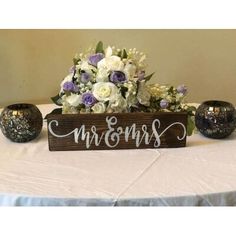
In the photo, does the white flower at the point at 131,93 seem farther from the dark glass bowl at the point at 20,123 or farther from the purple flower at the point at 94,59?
the dark glass bowl at the point at 20,123

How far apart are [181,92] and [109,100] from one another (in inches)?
10.7

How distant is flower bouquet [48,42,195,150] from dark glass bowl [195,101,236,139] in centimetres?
6

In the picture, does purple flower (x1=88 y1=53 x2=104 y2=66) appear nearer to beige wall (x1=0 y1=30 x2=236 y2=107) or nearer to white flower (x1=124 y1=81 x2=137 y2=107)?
white flower (x1=124 y1=81 x2=137 y2=107)

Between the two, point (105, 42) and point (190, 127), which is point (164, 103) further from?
point (105, 42)

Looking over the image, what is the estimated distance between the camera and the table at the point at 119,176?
2.94ft

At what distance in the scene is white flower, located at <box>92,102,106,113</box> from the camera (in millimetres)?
1201

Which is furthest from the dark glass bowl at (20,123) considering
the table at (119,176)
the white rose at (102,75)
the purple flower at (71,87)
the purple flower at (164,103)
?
the purple flower at (164,103)

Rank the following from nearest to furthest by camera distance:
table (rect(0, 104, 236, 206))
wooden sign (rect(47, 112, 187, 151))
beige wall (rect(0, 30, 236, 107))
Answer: table (rect(0, 104, 236, 206))
wooden sign (rect(47, 112, 187, 151))
beige wall (rect(0, 30, 236, 107))

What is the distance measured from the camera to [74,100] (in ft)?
4.00

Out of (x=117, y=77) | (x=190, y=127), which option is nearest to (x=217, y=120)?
(x=190, y=127)

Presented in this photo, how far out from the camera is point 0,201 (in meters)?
0.91

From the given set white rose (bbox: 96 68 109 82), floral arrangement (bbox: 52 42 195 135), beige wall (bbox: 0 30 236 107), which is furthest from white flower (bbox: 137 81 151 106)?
beige wall (bbox: 0 30 236 107)
